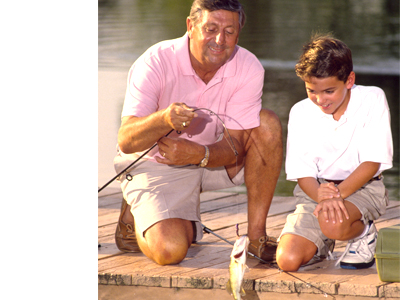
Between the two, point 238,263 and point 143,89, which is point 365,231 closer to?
point 238,263

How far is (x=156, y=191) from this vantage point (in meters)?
2.92

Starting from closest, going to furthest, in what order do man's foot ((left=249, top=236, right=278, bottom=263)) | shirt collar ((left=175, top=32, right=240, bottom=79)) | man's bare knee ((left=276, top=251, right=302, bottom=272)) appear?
man's bare knee ((left=276, top=251, right=302, bottom=272)) → man's foot ((left=249, top=236, right=278, bottom=263)) → shirt collar ((left=175, top=32, right=240, bottom=79))

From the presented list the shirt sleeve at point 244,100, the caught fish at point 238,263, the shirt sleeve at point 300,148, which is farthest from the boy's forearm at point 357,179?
the caught fish at point 238,263

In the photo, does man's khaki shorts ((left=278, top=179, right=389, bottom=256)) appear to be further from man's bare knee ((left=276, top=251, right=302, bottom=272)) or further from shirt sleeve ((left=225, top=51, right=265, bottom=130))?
shirt sleeve ((left=225, top=51, right=265, bottom=130))

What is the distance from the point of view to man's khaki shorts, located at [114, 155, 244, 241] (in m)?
2.87

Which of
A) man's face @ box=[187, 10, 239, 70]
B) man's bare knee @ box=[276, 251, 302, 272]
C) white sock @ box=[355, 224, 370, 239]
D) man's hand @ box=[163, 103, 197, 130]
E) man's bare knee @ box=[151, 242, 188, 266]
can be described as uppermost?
man's face @ box=[187, 10, 239, 70]

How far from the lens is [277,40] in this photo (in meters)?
13.6

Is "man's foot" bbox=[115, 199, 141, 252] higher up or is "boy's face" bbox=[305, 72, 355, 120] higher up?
"boy's face" bbox=[305, 72, 355, 120]

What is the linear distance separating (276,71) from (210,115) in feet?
24.9

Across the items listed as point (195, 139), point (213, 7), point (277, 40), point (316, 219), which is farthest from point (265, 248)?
point (277, 40)

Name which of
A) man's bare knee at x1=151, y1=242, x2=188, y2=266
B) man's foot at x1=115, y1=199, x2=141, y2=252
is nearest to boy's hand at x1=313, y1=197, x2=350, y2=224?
man's bare knee at x1=151, y1=242, x2=188, y2=266

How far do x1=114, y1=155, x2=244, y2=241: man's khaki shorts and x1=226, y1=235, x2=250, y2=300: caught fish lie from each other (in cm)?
72
